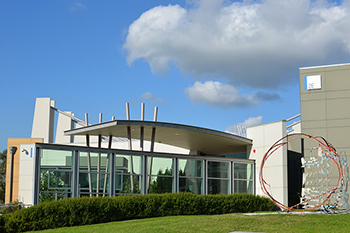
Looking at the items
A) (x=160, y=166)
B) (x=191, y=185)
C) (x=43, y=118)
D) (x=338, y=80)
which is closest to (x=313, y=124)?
(x=338, y=80)

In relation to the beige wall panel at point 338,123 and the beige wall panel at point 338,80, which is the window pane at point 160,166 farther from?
the beige wall panel at point 338,80

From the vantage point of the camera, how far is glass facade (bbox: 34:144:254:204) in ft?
71.3

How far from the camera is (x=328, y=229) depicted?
1491 cm

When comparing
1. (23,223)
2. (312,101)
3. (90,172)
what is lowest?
(23,223)

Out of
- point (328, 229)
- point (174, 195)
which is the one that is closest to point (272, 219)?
point (328, 229)

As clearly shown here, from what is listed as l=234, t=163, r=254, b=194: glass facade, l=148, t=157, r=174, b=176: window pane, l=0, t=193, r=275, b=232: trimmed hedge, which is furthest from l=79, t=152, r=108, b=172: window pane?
l=234, t=163, r=254, b=194: glass facade

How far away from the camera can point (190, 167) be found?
86.5ft

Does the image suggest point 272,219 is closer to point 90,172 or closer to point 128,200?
point 128,200

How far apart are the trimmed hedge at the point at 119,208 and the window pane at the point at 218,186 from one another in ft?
6.47

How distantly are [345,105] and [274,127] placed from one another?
432 centimetres

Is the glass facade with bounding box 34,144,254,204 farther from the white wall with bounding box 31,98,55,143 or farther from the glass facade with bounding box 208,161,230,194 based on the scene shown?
the white wall with bounding box 31,98,55,143

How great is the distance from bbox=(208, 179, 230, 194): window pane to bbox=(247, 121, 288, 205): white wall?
2241 mm

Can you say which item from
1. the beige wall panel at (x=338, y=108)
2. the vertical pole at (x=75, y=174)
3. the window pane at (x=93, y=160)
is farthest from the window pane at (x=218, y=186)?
Result: the vertical pole at (x=75, y=174)

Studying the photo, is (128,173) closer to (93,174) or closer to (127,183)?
(127,183)
